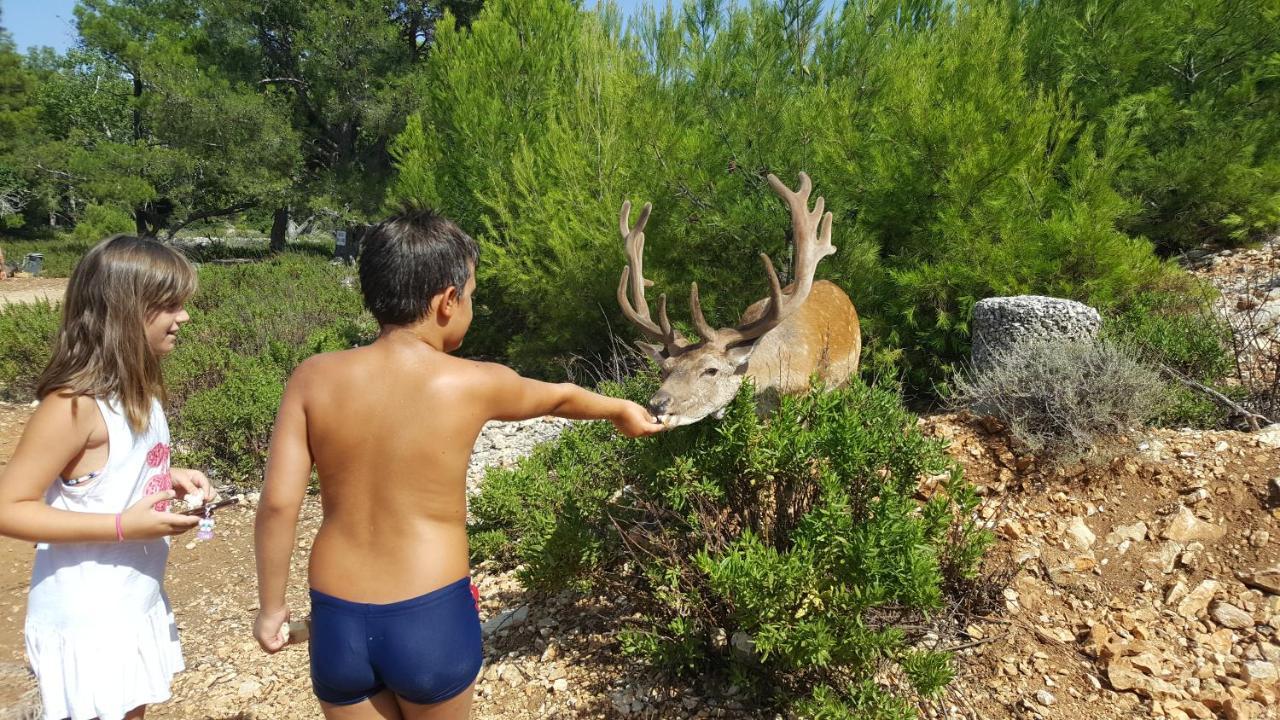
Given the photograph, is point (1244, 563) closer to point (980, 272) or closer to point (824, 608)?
point (824, 608)

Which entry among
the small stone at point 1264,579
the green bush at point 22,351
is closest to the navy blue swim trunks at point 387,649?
the small stone at point 1264,579

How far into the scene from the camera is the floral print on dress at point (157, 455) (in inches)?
76.8

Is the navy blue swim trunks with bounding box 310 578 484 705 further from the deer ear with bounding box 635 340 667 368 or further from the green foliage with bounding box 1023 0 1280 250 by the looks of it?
the green foliage with bounding box 1023 0 1280 250

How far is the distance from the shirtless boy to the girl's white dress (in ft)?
1.56

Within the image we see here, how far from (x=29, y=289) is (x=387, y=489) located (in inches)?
832

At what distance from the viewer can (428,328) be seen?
5.43 feet

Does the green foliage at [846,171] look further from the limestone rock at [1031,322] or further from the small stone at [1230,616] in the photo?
the small stone at [1230,616]

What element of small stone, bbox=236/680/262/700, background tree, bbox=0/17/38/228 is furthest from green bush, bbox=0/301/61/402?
background tree, bbox=0/17/38/228

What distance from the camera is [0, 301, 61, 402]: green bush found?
8.45m

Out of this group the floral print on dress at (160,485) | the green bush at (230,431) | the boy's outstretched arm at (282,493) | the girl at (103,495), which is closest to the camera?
the boy's outstretched arm at (282,493)

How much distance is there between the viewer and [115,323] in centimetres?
185

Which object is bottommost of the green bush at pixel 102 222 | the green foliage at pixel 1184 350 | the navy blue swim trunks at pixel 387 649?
the green foliage at pixel 1184 350

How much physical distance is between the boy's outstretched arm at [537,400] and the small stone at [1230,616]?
272 cm

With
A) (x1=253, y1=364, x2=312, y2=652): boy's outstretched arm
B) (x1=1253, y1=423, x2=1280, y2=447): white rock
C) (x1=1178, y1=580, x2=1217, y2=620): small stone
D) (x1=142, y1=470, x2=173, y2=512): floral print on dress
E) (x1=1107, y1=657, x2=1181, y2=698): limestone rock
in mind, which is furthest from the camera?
(x1=1253, y1=423, x2=1280, y2=447): white rock
